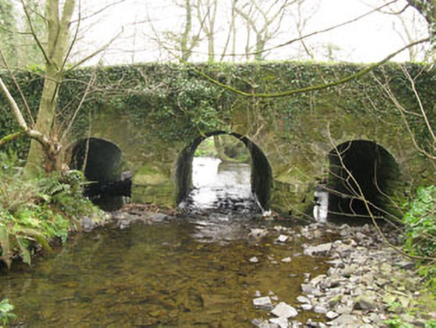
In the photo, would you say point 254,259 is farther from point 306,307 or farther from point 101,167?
point 101,167

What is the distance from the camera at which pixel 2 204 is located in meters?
6.21

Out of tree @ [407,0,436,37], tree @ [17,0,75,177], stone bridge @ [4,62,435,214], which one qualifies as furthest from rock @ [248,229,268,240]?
tree @ [407,0,436,37]

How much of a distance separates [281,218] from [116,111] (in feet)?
19.0

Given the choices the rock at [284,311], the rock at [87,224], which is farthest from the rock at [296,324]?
the rock at [87,224]

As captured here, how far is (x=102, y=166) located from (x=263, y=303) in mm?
11167

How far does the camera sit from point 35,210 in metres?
7.02

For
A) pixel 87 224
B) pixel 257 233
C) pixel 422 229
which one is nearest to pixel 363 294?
pixel 422 229

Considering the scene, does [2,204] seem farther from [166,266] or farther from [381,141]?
[381,141]

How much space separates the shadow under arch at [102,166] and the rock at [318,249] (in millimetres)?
8137

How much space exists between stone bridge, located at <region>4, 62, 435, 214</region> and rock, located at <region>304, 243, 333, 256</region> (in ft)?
7.61

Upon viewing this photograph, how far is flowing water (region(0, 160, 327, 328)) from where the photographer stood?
4574mm

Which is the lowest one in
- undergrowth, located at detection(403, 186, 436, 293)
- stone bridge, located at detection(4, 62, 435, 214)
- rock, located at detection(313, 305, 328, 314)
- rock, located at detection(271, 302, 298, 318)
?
rock, located at detection(271, 302, 298, 318)

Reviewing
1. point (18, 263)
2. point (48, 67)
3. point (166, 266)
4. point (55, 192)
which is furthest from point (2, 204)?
point (48, 67)

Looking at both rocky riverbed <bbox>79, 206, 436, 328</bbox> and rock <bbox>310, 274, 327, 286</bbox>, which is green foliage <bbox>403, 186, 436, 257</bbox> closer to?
rocky riverbed <bbox>79, 206, 436, 328</bbox>
